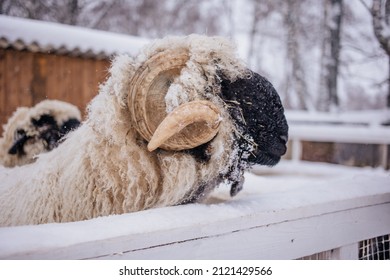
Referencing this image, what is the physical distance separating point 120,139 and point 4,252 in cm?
88

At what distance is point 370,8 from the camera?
341 centimetres

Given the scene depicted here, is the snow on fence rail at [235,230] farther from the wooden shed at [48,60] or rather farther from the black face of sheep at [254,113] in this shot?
the wooden shed at [48,60]

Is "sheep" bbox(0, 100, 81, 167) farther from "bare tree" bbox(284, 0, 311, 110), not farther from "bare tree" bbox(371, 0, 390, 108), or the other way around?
"bare tree" bbox(284, 0, 311, 110)

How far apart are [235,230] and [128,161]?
25.8 inches

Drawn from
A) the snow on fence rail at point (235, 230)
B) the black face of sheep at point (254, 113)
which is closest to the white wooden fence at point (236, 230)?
the snow on fence rail at point (235, 230)

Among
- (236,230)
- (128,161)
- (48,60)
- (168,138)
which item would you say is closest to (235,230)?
(236,230)

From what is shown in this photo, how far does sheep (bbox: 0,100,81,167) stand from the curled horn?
155cm

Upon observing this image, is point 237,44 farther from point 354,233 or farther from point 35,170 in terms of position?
point 35,170

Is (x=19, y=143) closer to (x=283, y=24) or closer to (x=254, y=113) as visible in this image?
(x=254, y=113)

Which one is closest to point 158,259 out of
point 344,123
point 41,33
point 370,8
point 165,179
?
point 165,179

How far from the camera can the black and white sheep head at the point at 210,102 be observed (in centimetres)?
168

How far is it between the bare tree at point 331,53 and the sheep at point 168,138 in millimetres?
5499

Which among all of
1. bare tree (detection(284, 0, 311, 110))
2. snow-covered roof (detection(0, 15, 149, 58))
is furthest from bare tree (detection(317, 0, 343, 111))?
snow-covered roof (detection(0, 15, 149, 58))

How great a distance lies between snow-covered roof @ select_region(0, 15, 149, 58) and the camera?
5.10 meters
